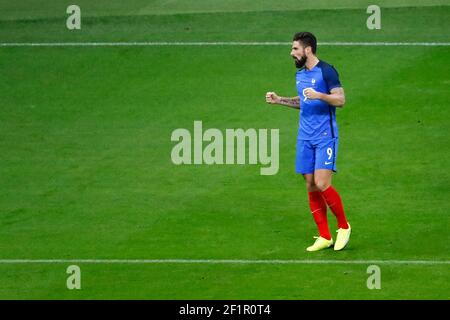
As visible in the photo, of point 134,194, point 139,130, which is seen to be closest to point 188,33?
point 139,130

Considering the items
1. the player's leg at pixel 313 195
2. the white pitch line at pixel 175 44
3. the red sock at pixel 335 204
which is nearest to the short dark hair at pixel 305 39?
the player's leg at pixel 313 195

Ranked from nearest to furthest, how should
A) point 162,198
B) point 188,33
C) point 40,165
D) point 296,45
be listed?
point 296,45 < point 162,198 < point 40,165 < point 188,33

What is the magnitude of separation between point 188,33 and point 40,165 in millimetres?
4911

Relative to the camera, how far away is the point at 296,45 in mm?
17516

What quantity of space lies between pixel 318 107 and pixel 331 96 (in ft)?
1.11

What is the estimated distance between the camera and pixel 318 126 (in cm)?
1759

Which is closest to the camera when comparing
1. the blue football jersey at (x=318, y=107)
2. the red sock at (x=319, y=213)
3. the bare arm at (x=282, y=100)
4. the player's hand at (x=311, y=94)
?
the player's hand at (x=311, y=94)

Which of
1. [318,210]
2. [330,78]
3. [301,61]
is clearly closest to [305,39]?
[301,61]

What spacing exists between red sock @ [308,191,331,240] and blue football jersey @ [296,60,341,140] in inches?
27.2

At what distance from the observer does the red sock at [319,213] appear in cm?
1783

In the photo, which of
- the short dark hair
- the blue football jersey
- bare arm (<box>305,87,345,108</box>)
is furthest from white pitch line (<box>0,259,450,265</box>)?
the short dark hair

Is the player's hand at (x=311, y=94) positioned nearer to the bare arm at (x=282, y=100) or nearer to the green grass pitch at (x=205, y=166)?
the bare arm at (x=282, y=100)

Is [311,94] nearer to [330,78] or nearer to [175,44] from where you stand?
[330,78]

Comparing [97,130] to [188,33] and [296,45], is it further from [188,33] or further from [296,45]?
[296,45]
